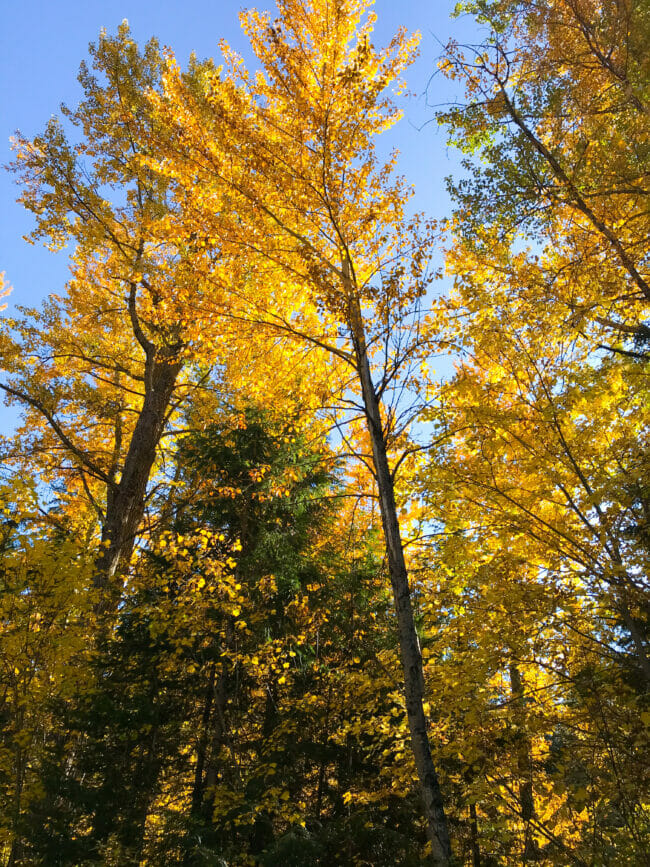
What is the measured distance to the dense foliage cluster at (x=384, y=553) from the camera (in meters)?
4.78

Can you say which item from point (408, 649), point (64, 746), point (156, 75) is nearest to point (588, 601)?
point (408, 649)

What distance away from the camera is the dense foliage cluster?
4781mm

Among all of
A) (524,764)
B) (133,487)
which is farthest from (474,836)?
(133,487)

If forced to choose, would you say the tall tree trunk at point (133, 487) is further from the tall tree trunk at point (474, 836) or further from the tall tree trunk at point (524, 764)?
the tall tree trunk at point (474, 836)

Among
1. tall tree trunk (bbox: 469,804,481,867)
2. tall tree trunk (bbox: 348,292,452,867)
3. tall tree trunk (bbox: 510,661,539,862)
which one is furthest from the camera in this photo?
tall tree trunk (bbox: 469,804,481,867)

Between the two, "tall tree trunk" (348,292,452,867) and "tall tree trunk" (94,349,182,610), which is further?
"tall tree trunk" (94,349,182,610)

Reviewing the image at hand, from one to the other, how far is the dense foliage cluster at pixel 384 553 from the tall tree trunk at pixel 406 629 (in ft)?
0.09

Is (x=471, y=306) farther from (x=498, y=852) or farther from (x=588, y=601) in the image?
(x=498, y=852)

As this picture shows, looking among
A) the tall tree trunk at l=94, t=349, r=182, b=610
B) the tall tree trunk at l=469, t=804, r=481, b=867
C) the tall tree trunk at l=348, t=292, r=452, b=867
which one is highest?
the tall tree trunk at l=94, t=349, r=182, b=610

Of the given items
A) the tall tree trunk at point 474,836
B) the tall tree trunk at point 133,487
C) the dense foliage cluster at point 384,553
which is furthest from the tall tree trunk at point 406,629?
the tall tree trunk at point 133,487

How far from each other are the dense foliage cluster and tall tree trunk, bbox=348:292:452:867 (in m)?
0.03

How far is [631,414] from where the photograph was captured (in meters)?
6.61

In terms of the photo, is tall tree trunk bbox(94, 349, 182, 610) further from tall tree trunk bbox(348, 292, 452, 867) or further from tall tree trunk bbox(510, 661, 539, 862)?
tall tree trunk bbox(510, 661, 539, 862)

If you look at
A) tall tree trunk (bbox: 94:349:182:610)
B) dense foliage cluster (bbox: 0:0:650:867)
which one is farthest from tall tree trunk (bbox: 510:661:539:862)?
tall tree trunk (bbox: 94:349:182:610)
